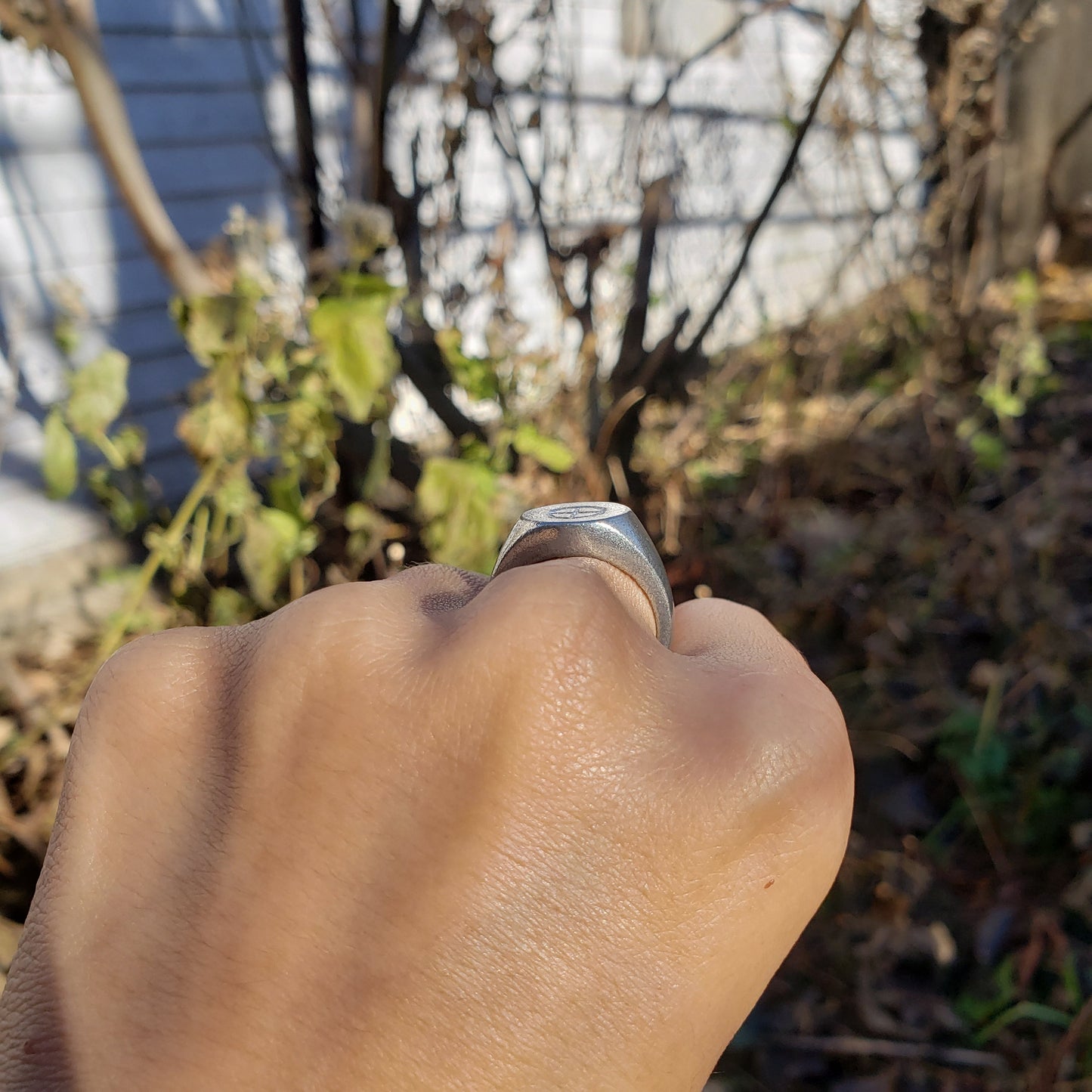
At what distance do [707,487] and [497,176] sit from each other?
161 cm

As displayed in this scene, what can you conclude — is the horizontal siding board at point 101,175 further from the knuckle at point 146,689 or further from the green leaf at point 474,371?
the knuckle at point 146,689

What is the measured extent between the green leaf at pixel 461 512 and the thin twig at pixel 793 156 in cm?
103

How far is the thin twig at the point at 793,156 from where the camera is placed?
6.58ft

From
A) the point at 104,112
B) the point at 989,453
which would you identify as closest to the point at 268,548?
the point at 104,112

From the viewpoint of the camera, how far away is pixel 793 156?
2.30 meters

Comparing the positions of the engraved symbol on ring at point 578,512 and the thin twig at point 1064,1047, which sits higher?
the engraved symbol on ring at point 578,512

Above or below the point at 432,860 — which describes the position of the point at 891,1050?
below

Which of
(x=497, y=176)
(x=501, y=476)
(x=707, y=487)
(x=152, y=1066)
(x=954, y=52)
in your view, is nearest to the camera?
(x=152, y=1066)

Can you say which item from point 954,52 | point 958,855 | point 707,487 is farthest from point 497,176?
A: point 958,855

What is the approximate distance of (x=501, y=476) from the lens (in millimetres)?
2154

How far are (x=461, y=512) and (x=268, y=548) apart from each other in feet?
1.28

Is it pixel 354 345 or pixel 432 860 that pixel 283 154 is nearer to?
pixel 354 345

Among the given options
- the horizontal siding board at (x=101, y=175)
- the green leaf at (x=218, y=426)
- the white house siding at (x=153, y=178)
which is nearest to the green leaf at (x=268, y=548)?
the green leaf at (x=218, y=426)

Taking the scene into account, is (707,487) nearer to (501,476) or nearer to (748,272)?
(501,476)
